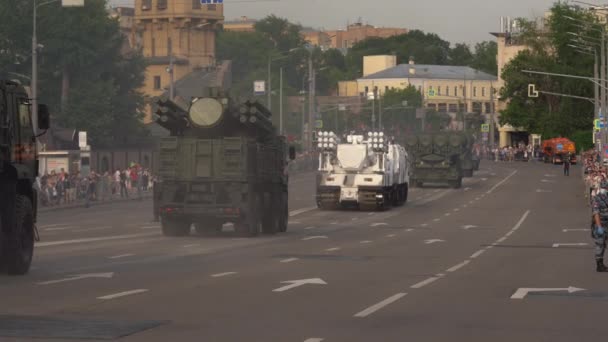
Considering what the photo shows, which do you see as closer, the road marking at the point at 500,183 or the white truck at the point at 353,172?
the white truck at the point at 353,172

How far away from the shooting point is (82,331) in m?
15.1

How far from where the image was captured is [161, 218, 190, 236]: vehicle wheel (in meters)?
37.9

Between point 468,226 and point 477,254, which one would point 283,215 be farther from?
point 477,254

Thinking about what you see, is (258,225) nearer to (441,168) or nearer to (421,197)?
(421,197)

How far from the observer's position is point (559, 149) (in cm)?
12938

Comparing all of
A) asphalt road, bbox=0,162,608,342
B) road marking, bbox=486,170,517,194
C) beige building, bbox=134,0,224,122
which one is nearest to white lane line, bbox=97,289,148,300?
asphalt road, bbox=0,162,608,342

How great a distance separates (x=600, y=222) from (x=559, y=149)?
105m

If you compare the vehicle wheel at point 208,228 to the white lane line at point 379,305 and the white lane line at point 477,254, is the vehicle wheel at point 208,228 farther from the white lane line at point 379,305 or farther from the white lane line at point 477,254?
the white lane line at point 379,305

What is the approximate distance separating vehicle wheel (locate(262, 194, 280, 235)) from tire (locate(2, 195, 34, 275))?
1542cm

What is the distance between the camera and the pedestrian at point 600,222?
2553cm

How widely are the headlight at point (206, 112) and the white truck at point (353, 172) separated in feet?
68.3

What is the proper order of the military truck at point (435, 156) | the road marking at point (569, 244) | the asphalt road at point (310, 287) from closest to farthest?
the asphalt road at point (310, 287), the road marking at point (569, 244), the military truck at point (435, 156)

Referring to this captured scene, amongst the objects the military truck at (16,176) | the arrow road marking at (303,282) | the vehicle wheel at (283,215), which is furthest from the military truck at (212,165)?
the arrow road marking at (303,282)

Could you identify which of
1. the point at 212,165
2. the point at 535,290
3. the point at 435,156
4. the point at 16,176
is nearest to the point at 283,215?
the point at 212,165
